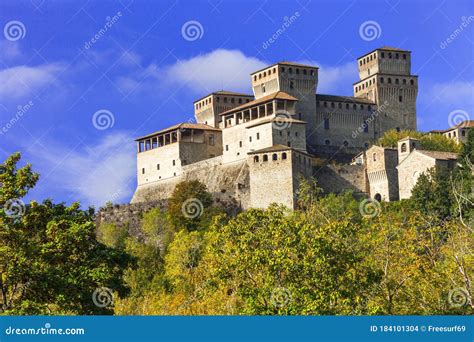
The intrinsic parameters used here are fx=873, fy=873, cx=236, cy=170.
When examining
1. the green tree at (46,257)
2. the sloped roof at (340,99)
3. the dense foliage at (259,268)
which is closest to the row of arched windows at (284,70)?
the sloped roof at (340,99)

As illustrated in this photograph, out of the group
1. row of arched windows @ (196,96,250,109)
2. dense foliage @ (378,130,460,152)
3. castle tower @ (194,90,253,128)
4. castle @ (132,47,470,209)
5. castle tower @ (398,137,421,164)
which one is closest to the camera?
castle @ (132,47,470,209)

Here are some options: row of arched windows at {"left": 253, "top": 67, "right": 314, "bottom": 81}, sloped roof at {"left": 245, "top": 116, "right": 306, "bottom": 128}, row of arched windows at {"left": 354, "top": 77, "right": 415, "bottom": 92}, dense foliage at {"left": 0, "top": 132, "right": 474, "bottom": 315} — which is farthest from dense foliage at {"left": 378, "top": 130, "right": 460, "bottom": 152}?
dense foliage at {"left": 0, "top": 132, "right": 474, "bottom": 315}

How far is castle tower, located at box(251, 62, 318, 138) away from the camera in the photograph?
250 feet

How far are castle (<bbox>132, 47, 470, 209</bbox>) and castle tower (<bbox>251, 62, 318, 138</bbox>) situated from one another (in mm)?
88

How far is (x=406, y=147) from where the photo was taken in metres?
65.2

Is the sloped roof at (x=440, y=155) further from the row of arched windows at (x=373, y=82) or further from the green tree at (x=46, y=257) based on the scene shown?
the green tree at (x=46, y=257)

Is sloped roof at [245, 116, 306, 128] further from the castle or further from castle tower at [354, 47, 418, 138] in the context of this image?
castle tower at [354, 47, 418, 138]

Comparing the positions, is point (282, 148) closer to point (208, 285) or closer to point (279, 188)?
point (279, 188)

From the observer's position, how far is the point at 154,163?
7838 centimetres

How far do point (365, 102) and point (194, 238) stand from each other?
33834 millimetres

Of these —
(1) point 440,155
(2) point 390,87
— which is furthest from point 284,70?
(1) point 440,155

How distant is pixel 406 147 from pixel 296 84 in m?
15.4

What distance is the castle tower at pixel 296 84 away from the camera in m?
76.3

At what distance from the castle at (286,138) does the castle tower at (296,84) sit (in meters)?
0.09
